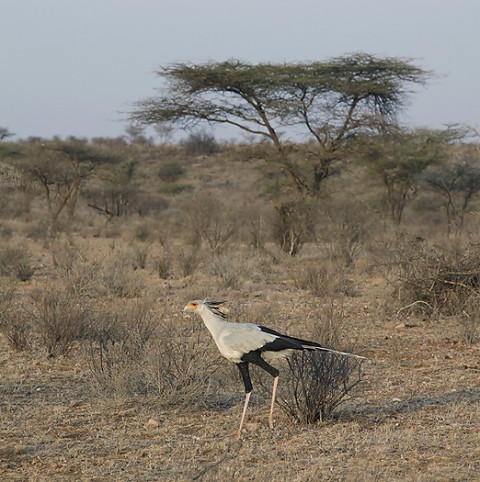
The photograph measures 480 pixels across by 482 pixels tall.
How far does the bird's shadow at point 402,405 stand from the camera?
562cm

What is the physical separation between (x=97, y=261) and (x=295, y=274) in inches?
131

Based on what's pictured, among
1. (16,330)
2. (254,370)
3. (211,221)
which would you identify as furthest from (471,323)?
(211,221)

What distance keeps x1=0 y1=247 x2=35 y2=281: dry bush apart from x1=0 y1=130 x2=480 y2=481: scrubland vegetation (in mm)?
40

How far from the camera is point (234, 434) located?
206 inches

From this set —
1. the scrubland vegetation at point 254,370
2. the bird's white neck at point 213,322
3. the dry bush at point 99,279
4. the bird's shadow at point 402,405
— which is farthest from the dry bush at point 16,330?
the bird's shadow at point 402,405

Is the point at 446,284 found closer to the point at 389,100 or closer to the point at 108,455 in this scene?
the point at 108,455

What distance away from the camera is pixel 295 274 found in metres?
13.8

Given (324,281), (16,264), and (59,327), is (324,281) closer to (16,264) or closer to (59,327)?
(59,327)

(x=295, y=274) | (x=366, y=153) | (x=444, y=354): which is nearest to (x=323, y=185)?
(x=366, y=153)

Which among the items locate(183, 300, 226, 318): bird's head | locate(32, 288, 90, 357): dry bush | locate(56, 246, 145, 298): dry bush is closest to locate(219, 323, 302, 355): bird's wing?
locate(183, 300, 226, 318): bird's head

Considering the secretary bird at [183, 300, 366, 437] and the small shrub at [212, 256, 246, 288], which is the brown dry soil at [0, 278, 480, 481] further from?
the small shrub at [212, 256, 246, 288]

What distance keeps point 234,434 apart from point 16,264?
9415 mm

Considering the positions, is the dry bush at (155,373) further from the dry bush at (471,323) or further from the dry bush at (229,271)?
the dry bush at (229,271)

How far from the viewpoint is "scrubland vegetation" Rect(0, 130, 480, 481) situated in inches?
187
